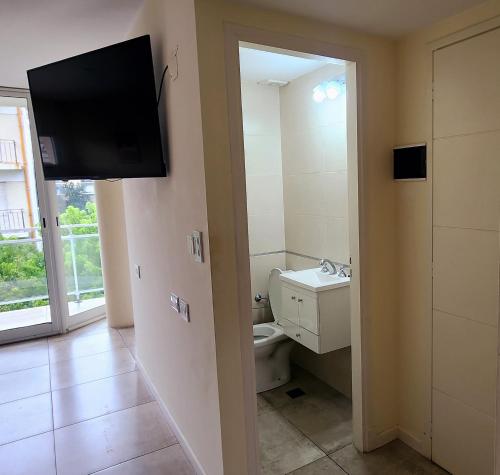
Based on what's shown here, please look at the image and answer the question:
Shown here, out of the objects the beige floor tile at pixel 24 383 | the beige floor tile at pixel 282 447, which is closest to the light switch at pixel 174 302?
the beige floor tile at pixel 282 447

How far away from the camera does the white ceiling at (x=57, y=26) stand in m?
1.89

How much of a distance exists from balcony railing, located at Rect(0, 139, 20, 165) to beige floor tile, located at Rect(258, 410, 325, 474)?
326 centimetres

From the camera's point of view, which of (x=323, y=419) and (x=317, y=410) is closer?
A: (x=323, y=419)

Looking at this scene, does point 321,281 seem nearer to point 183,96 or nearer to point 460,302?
point 460,302

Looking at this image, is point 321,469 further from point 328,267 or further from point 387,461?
point 328,267

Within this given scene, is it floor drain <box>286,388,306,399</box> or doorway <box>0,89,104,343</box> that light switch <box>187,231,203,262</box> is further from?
doorway <box>0,89,104,343</box>

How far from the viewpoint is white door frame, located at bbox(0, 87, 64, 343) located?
383 centimetres

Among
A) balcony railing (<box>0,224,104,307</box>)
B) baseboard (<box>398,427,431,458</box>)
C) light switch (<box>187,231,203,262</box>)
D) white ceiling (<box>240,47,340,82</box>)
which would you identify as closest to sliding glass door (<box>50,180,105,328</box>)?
balcony railing (<box>0,224,104,307</box>)

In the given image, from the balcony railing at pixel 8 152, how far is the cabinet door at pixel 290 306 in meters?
2.94

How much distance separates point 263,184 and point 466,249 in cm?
167

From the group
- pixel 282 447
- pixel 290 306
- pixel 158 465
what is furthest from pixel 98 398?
pixel 290 306

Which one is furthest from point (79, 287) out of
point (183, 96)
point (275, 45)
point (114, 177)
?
point (275, 45)

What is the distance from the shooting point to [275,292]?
307 cm

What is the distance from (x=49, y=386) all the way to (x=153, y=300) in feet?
4.21
